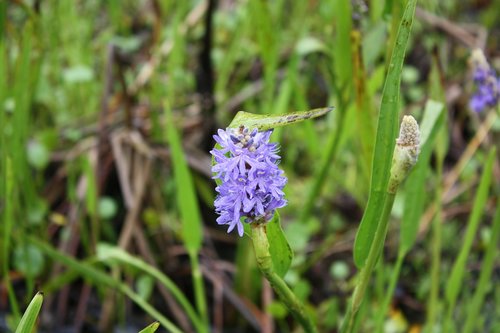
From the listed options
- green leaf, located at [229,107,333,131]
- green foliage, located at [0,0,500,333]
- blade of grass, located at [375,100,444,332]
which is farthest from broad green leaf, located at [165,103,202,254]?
green leaf, located at [229,107,333,131]

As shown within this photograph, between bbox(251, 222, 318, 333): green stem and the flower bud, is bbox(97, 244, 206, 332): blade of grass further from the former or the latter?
the flower bud

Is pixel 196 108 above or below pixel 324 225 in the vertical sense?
above

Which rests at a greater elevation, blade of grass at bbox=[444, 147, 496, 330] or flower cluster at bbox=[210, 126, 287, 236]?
flower cluster at bbox=[210, 126, 287, 236]

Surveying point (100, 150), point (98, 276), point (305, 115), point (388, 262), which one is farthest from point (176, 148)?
point (388, 262)

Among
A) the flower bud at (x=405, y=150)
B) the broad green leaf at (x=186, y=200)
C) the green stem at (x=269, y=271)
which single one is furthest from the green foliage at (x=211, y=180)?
the flower bud at (x=405, y=150)

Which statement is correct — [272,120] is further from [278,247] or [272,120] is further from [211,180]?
[211,180]

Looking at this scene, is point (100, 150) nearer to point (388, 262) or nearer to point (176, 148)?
point (176, 148)
